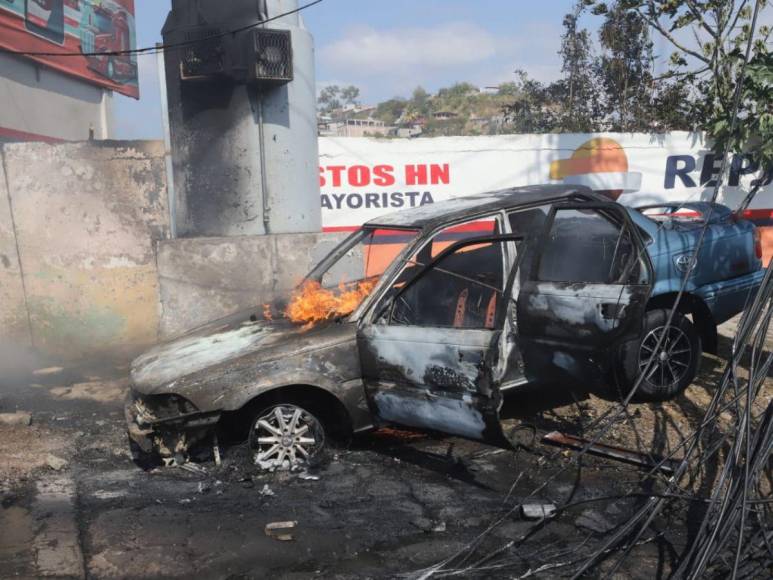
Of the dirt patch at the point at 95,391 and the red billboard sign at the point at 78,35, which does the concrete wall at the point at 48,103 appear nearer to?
the red billboard sign at the point at 78,35

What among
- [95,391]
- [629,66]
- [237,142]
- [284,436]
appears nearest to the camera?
[284,436]

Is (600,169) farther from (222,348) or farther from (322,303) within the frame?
(222,348)

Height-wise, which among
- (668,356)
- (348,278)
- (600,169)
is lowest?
(668,356)

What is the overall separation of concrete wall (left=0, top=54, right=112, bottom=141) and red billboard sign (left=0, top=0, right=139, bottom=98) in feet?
1.09

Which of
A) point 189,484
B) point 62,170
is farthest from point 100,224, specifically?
point 189,484

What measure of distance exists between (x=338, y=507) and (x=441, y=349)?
3.82ft

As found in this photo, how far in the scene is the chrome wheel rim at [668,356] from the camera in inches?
209

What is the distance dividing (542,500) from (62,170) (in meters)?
6.75

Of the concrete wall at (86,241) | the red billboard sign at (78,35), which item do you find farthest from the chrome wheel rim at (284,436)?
the red billboard sign at (78,35)

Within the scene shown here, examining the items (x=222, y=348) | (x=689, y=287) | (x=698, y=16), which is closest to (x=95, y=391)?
(x=222, y=348)

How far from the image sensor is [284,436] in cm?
467

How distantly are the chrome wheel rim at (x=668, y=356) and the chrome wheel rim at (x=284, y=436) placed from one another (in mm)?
2526

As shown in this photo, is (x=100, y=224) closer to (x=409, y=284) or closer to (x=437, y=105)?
(x=409, y=284)

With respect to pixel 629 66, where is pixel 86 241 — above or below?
below
